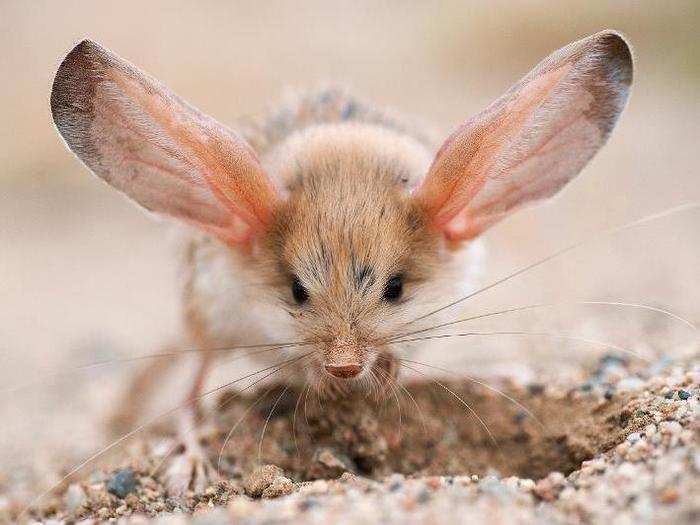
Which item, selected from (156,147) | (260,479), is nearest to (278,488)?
(260,479)

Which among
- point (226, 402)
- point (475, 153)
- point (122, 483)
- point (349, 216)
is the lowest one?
point (122, 483)

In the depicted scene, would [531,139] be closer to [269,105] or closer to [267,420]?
[267,420]

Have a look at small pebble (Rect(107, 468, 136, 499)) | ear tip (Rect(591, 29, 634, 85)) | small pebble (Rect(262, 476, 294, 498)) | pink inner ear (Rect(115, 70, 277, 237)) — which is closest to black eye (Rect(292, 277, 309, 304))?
pink inner ear (Rect(115, 70, 277, 237))

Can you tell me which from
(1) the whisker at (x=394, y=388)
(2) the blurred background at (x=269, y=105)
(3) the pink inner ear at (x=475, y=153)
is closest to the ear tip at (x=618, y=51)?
(3) the pink inner ear at (x=475, y=153)

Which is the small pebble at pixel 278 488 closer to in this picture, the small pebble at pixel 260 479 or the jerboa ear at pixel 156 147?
the small pebble at pixel 260 479

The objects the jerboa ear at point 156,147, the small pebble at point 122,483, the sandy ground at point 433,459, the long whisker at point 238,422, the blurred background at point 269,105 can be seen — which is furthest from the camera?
the blurred background at point 269,105

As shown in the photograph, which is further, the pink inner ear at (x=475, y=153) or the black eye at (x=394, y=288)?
the black eye at (x=394, y=288)

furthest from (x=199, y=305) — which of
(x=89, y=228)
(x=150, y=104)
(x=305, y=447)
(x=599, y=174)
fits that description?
(x=599, y=174)
